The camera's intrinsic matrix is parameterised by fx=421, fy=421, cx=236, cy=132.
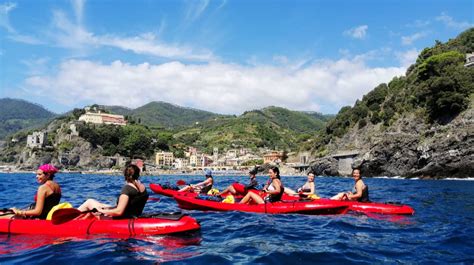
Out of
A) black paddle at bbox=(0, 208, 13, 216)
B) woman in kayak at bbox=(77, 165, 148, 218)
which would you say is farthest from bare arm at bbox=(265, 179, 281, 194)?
black paddle at bbox=(0, 208, 13, 216)

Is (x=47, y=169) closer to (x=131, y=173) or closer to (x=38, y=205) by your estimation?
(x=38, y=205)

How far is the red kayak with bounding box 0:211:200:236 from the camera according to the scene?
9844 mm

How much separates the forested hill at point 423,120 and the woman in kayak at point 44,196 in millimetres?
58442

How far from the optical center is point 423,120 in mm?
72250

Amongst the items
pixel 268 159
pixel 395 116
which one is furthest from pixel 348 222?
pixel 268 159

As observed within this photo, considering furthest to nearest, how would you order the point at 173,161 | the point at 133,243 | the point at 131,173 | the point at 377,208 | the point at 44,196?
the point at 173,161
the point at 377,208
the point at 44,196
the point at 131,173
the point at 133,243

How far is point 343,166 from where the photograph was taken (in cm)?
9075

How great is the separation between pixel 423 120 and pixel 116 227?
71579 millimetres

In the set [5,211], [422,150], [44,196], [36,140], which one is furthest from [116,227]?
[36,140]

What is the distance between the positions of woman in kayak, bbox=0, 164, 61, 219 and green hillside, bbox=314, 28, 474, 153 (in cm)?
6475

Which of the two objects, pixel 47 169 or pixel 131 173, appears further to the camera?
pixel 47 169

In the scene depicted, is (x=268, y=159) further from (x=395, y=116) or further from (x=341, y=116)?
(x=395, y=116)

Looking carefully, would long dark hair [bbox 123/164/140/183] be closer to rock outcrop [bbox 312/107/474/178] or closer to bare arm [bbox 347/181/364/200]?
bare arm [bbox 347/181/364/200]

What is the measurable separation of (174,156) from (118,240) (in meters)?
192
